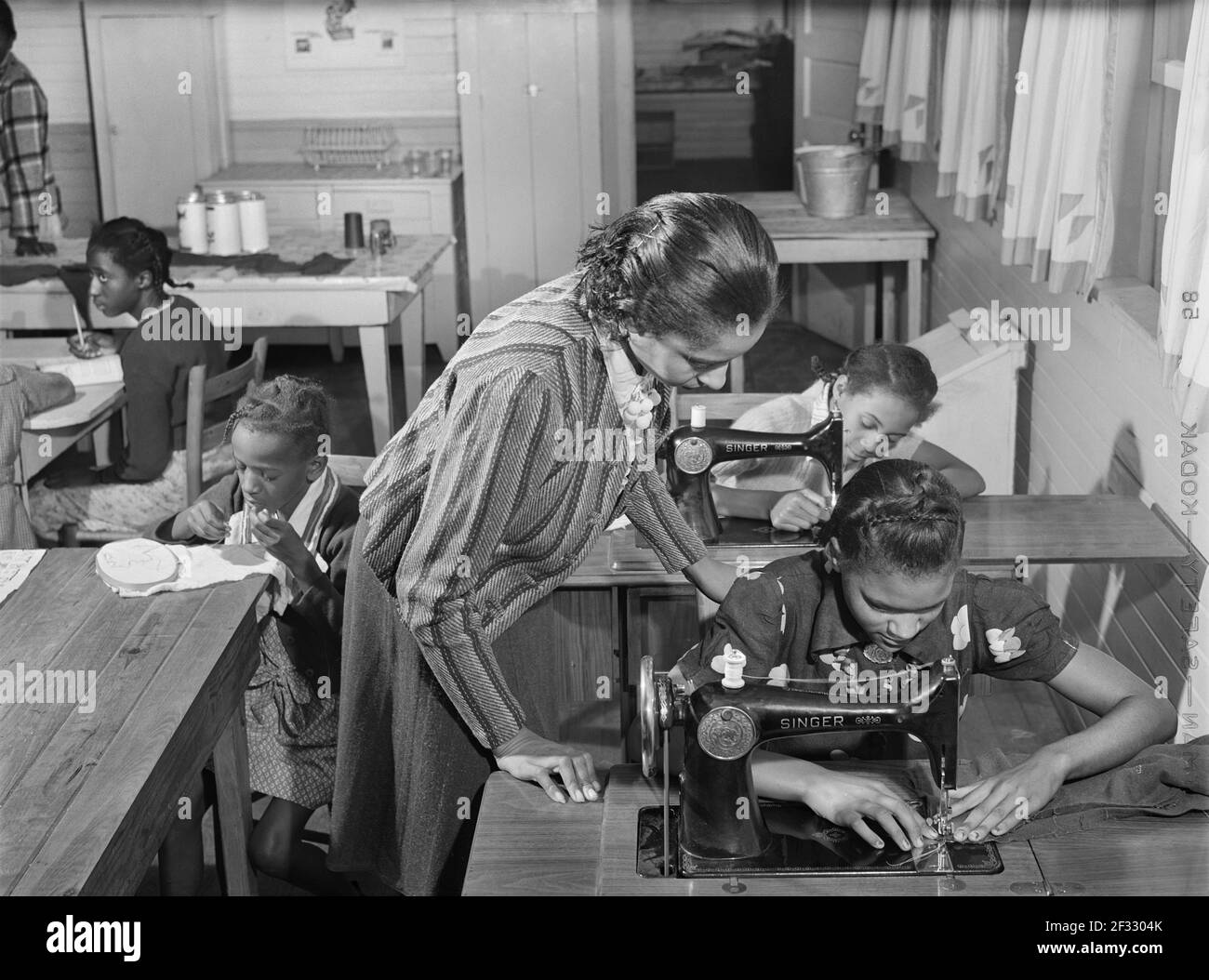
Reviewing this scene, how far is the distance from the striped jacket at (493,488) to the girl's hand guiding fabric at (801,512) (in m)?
0.81

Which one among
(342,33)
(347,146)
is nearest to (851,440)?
(347,146)

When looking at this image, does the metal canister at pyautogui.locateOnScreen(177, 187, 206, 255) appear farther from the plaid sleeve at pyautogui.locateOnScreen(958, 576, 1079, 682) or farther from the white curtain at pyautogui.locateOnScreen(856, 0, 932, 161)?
the plaid sleeve at pyautogui.locateOnScreen(958, 576, 1079, 682)

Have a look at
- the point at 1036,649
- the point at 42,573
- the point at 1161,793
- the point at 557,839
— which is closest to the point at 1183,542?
the point at 1036,649

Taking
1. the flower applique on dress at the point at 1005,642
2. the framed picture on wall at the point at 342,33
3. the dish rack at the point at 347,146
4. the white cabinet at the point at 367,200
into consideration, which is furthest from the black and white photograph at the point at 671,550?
the framed picture on wall at the point at 342,33

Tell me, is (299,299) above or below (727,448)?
below

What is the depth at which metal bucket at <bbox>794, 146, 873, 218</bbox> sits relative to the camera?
5160mm

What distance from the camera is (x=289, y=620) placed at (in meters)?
2.50

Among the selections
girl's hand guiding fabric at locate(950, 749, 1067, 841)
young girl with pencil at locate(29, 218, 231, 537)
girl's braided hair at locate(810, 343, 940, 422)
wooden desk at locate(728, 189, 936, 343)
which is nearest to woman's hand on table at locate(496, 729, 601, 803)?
girl's hand guiding fabric at locate(950, 749, 1067, 841)

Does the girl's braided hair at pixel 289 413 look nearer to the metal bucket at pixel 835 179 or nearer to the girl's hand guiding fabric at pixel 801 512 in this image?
the girl's hand guiding fabric at pixel 801 512

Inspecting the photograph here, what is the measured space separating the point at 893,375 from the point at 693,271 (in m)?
1.35

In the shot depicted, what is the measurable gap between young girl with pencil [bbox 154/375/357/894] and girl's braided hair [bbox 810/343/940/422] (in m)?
1.01

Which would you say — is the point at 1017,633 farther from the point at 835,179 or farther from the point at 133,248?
the point at 835,179

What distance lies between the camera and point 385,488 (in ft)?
6.08
